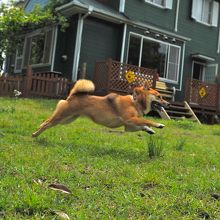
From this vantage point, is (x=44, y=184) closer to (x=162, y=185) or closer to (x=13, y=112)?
(x=162, y=185)

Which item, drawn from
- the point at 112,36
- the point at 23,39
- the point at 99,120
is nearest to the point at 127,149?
the point at 99,120

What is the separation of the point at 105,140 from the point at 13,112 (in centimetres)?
393

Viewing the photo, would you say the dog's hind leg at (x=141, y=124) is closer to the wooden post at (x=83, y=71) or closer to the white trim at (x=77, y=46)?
the wooden post at (x=83, y=71)

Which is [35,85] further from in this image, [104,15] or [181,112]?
[181,112]

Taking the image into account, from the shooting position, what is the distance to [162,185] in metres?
4.85

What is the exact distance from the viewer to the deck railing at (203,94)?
18.3 metres

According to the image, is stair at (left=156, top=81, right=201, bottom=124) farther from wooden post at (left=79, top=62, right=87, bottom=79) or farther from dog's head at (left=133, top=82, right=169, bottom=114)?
dog's head at (left=133, top=82, right=169, bottom=114)

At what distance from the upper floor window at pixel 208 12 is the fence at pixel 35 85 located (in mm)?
8686

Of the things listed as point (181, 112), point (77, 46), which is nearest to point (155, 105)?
point (181, 112)

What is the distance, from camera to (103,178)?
16.1ft

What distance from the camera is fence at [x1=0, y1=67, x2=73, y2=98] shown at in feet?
52.8

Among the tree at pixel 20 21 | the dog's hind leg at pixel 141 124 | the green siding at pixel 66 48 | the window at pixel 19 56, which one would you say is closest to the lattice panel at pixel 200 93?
the green siding at pixel 66 48

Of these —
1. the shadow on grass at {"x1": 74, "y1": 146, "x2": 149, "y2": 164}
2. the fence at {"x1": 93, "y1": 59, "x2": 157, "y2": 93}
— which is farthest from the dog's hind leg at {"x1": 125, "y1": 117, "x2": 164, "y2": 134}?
the fence at {"x1": 93, "y1": 59, "x2": 157, "y2": 93}

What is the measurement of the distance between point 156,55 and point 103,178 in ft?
50.0
